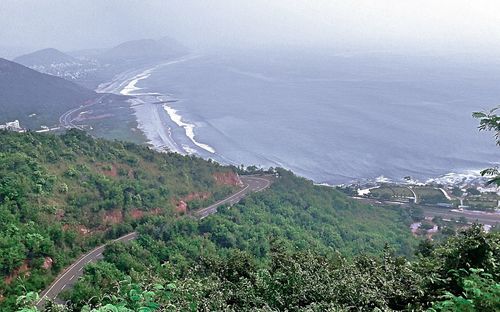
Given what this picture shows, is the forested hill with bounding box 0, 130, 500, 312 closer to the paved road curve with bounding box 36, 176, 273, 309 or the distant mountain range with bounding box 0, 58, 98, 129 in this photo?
the paved road curve with bounding box 36, 176, 273, 309

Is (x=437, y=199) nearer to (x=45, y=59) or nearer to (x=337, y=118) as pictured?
(x=337, y=118)

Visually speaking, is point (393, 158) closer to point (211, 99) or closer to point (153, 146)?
point (153, 146)

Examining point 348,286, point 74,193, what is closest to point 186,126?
point 74,193

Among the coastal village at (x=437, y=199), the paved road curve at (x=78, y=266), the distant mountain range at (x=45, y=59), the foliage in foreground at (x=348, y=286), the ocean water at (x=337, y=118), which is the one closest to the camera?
the foliage in foreground at (x=348, y=286)

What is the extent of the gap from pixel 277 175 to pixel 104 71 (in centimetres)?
11865

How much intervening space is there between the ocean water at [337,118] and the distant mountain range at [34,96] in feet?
54.7

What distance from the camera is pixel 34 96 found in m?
87.9

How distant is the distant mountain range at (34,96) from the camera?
7550cm

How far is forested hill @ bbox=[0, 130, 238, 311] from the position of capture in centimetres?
1708

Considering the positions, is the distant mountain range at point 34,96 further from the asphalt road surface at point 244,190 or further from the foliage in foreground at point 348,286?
the foliage in foreground at point 348,286

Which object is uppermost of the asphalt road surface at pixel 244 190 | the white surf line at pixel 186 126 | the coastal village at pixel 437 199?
the white surf line at pixel 186 126

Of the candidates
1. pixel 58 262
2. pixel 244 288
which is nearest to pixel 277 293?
pixel 244 288

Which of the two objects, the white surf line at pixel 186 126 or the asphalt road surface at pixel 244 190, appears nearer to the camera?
the asphalt road surface at pixel 244 190

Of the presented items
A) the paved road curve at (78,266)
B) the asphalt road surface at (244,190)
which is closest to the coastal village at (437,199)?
the asphalt road surface at (244,190)
